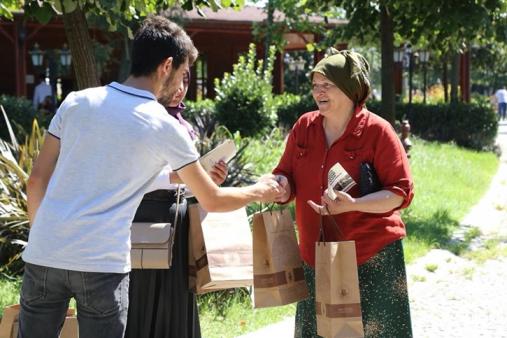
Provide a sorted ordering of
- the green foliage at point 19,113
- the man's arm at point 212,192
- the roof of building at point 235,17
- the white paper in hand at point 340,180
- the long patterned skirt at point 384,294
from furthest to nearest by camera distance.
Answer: the roof of building at point 235,17
the green foliage at point 19,113
the long patterned skirt at point 384,294
the white paper in hand at point 340,180
the man's arm at point 212,192

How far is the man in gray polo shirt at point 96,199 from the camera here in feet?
9.00

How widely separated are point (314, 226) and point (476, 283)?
409 centimetres

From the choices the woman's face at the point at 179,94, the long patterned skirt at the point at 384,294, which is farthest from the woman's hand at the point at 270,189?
the woman's face at the point at 179,94

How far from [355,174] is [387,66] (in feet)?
22.8

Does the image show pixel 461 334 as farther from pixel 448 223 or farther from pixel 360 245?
pixel 448 223

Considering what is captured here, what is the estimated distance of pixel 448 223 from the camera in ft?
32.5

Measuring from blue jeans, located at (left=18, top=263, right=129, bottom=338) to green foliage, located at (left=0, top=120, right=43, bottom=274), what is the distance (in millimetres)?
3614

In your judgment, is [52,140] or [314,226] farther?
[314,226]

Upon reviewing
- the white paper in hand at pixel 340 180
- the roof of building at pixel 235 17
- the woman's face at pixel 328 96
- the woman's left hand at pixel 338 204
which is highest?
the roof of building at pixel 235 17

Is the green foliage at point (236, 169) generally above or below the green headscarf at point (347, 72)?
below

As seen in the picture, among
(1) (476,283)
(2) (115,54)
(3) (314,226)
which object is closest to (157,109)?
(3) (314,226)

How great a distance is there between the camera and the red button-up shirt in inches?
134

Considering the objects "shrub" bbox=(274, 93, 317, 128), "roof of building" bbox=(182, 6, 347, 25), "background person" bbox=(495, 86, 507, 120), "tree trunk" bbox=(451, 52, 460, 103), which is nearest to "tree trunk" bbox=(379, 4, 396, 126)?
"shrub" bbox=(274, 93, 317, 128)

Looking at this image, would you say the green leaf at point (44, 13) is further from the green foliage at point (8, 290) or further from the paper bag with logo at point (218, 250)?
the paper bag with logo at point (218, 250)
